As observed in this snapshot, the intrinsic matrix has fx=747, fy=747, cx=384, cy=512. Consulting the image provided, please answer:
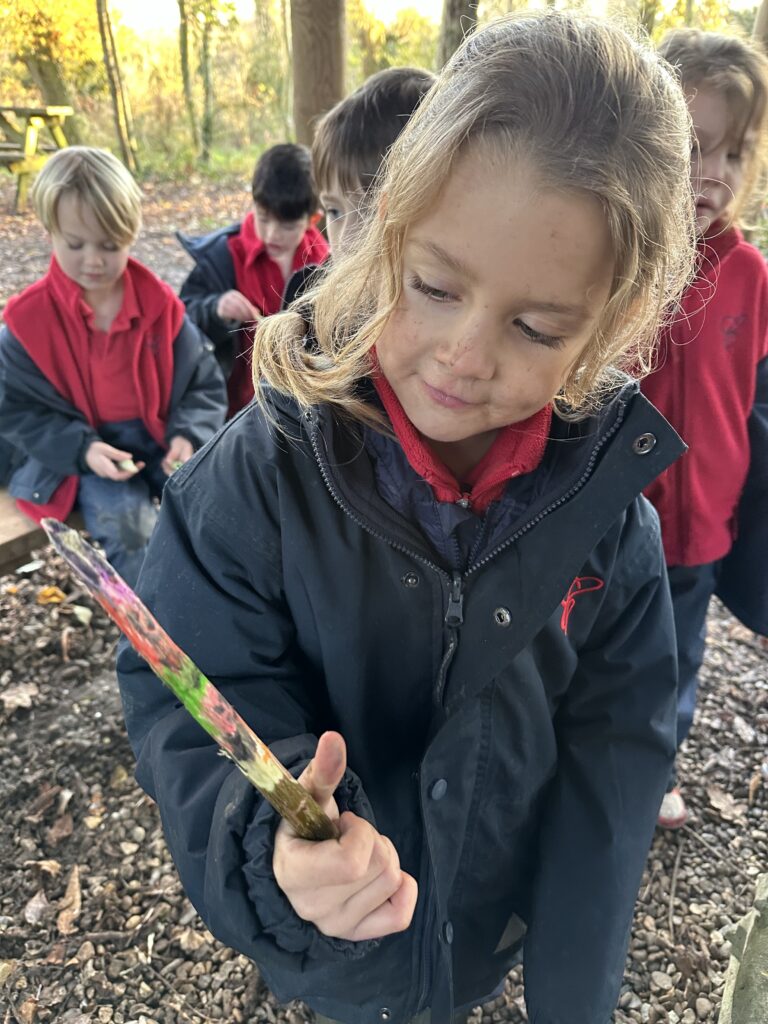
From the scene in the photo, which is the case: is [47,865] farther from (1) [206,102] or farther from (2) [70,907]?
(1) [206,102]

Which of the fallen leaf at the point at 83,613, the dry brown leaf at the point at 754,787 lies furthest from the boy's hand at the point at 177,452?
the dry brown leaf at the point at 754,787

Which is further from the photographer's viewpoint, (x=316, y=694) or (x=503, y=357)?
(x=316, y=694)

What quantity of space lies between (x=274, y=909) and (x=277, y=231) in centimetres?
314

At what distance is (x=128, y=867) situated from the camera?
2.46m

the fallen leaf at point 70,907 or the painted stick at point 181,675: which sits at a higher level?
the painted stick at point 181,675

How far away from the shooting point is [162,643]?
29.5 inches

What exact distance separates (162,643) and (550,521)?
0.71 m

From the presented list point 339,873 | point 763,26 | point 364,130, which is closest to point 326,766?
point 339,873

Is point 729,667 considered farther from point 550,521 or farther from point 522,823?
point 550,521

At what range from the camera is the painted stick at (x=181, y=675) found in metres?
0.70

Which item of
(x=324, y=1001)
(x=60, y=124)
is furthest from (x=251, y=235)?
(x=60, y=124)

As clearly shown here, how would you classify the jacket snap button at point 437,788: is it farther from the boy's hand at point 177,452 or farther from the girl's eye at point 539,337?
the boy's hand at point 177,452

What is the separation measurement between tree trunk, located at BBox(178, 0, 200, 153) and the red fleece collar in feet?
32.5

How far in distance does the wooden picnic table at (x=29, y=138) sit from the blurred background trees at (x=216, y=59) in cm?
14
